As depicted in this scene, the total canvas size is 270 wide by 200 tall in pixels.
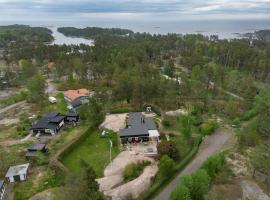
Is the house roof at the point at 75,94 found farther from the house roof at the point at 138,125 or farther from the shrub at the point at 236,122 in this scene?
the shrub at the point at 236,122

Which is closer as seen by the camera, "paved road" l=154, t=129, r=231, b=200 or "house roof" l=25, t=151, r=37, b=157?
"paved road" l=154, t=129, r=231, b=200

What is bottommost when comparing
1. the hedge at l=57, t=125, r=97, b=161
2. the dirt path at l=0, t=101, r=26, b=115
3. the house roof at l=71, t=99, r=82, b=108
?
the dirt path at l=0, t=101, r=26, b=115

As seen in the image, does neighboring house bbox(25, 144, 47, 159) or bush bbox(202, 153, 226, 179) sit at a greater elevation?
bush bbox(202, 153, 226, 179)

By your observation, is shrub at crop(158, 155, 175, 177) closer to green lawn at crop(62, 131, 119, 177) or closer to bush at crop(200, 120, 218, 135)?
green lawn at crop(62, 131, 119, 177)

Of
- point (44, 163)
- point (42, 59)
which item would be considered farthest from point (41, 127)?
point (42, 59)

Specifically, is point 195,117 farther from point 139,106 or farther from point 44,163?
point 44,163

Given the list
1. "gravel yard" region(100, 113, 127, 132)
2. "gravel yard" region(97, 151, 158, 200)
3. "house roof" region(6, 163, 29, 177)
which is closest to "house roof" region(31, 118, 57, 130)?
"gravel yard" region(100, 113, 127, 132)

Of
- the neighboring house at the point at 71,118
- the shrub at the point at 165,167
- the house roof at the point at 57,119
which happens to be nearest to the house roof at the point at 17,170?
the house roof at the point at 57,119
